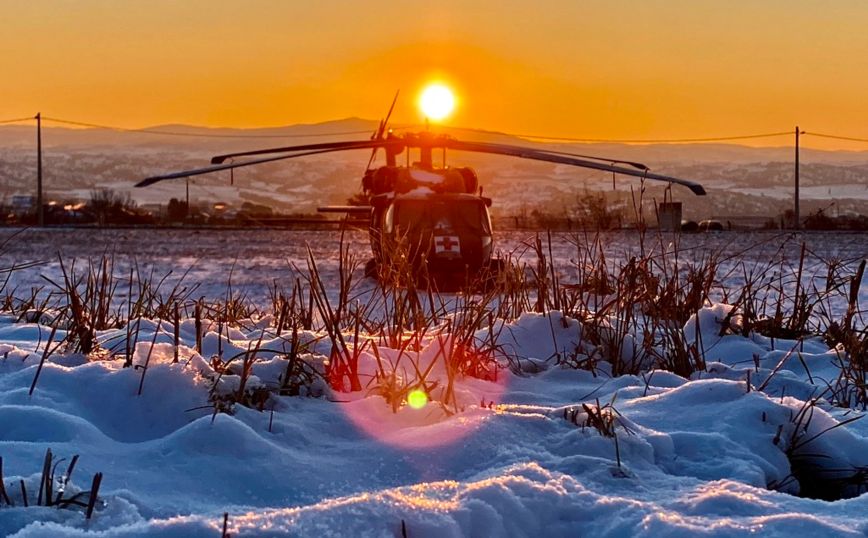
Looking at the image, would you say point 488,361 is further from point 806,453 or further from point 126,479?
point 126,479

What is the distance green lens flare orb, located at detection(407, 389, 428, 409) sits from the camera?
289 cm

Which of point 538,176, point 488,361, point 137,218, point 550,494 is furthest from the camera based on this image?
point 538,176

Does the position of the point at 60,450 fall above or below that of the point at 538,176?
below

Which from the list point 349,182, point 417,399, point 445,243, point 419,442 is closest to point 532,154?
point 445,243

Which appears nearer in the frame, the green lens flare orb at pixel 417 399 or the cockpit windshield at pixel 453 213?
the green lens flare orb at pixel 417 399

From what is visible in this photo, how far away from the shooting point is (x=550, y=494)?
208 cm

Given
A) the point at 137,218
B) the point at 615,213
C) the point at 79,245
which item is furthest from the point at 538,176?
the point at 615,213

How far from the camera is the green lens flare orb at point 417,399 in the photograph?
289 centimetres

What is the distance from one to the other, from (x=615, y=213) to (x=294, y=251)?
2091 cm

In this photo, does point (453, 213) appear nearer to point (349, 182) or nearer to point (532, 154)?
point (532, 154)

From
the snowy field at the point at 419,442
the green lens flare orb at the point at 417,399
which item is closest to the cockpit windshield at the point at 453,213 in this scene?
the snowy field at the point at 419,442

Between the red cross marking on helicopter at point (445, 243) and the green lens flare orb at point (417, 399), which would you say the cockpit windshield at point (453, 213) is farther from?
the green lens flare orb at point (417, 399)

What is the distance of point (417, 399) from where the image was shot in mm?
2957

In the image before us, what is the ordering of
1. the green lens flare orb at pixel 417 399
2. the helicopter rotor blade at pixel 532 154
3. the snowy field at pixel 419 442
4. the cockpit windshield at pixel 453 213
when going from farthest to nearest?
the cockpit windshield at pixel 453 213
the helicopter rotor blade at pixel 532 154
the green lens flare orb at pixel 417 399
the snowy field at pixel 419 442
